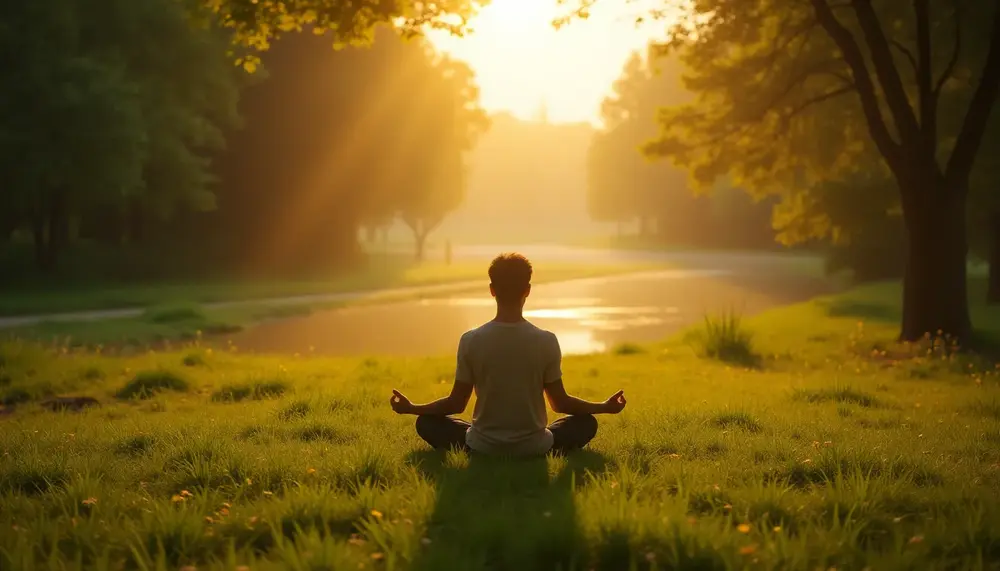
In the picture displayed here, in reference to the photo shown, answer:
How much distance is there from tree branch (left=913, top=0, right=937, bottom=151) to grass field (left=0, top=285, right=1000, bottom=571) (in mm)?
7301

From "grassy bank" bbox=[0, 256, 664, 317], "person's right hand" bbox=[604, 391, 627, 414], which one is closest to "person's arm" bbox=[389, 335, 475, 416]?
"person's right hand" bbox=[604, 391, 627, 414]

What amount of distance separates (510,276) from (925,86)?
43.8 ft

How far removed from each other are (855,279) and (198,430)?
122 feet

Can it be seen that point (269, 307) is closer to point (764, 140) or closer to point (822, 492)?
point (764, 140)

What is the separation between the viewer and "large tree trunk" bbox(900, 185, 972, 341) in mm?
15615

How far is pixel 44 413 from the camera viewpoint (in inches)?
388

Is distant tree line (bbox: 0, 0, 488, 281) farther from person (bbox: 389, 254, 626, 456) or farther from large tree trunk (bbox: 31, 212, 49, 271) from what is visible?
person (bbox: 389, 254, 626, 456)

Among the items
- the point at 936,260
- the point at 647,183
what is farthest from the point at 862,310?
the point at 647,183

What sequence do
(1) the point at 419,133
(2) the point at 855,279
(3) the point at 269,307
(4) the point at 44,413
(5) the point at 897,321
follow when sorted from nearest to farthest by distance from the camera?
(4) the point at 44,413 → (5) the point at 897,321 → (3) the point at 269,307 → (2) the point at 855,279 → (1) the point at 419,133

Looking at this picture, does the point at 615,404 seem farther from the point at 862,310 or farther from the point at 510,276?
the point at 862,310

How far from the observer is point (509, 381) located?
5715mm

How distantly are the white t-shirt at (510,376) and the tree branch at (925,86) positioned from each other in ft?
40.7

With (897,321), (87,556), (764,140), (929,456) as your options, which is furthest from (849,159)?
(87,556)

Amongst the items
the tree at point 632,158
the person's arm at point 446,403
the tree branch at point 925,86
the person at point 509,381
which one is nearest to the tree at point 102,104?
the tree branch at point 925,86
